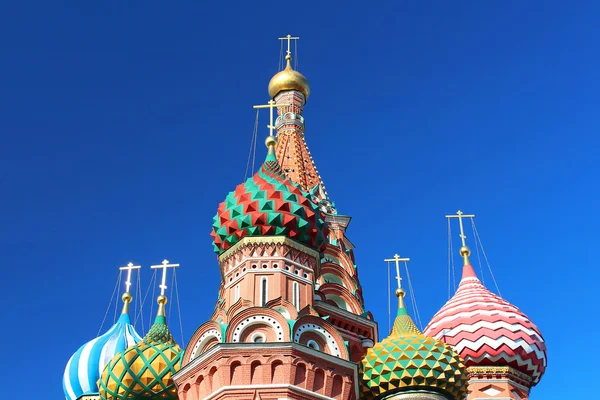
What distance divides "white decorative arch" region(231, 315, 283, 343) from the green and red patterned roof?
1954mm

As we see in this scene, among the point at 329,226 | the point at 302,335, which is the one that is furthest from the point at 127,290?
the point at 302,335

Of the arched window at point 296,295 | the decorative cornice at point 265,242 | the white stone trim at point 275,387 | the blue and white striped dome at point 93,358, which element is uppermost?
the blue and white striped dome at point 93,358

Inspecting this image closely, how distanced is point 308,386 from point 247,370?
105 centimetres

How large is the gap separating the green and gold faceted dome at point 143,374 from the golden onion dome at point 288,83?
930 cm

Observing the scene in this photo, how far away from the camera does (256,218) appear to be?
16.3 meters

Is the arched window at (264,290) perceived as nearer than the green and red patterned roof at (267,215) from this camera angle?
Yes

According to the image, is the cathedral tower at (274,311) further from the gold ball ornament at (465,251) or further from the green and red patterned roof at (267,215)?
the gold ball ornament at (465,251)

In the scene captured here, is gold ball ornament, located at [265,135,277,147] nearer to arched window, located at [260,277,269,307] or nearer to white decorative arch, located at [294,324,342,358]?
arched window, located at [260,277,269,307]

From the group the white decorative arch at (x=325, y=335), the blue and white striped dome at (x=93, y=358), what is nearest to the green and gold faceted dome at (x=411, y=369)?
the white decorative arch at (x=325, y=335)

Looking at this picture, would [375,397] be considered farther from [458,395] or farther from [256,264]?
[256,264]

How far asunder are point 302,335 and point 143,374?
4305mm

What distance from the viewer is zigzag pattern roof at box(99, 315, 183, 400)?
1767cm

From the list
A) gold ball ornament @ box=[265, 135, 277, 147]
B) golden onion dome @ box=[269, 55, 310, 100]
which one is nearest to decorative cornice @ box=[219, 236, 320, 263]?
gold ball ornament @ box=[265, 135, 277, 147]

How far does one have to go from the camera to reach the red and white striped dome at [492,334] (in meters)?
19.6
